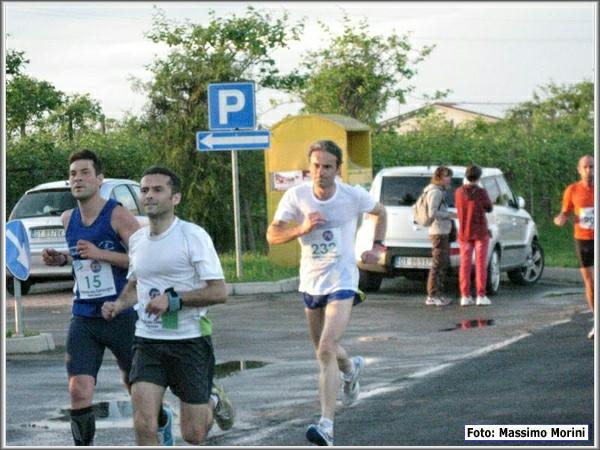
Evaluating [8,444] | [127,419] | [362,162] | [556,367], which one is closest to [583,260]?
[556,367]

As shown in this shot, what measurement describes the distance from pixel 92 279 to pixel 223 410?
1211 millimetres

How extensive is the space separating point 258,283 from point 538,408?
11.0m

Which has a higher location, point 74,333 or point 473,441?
point 74,333

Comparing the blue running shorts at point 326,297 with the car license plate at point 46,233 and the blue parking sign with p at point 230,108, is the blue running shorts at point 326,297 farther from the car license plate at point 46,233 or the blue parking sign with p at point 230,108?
the car license plate at point 46,233

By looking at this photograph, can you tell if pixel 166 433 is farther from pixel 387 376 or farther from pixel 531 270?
pixel 531 270

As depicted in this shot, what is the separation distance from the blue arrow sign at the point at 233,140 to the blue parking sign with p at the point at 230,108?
0.45 feet

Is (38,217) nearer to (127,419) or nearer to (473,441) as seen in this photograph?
(127,419)

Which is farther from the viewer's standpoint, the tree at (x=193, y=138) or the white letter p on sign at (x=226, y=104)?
the tree at (x=193, y=138)

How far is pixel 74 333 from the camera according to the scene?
9023 mm

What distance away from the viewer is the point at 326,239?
1007cm

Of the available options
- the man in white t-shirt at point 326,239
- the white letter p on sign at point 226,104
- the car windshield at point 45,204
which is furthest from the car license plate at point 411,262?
the man in white t-shirt at point 326,239

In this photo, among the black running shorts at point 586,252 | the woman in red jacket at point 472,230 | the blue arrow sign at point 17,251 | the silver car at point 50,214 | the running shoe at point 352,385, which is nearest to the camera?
the running shoe at point 352,385

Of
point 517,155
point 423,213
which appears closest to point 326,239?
point 423,213

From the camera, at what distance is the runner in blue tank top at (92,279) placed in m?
8.91
